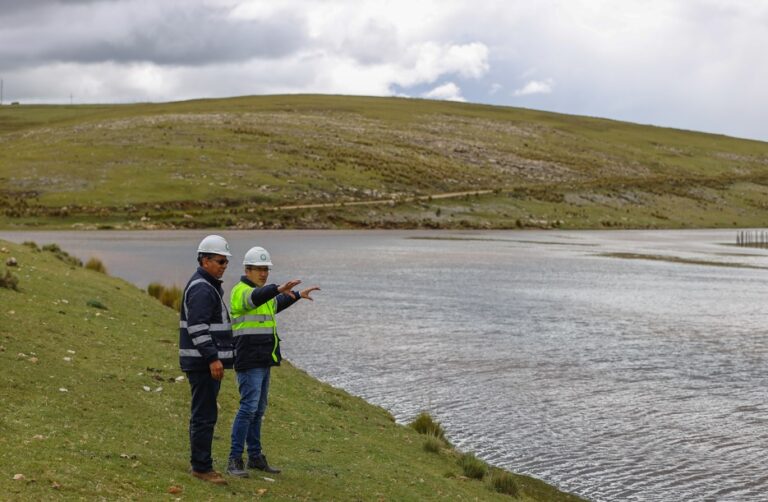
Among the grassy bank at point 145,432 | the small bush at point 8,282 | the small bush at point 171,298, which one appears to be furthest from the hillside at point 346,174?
the grassy bank at point 145,432

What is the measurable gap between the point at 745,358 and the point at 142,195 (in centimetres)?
7208

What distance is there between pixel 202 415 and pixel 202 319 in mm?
1118

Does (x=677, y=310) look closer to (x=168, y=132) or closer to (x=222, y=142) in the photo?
(x=222, y=142)

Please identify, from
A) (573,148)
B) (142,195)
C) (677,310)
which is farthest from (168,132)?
(677,310)

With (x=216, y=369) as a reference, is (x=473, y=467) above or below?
below

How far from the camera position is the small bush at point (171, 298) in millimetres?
30062

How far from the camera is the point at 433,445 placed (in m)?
14.9

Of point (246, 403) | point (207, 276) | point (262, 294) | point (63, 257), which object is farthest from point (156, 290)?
point (207, 276)

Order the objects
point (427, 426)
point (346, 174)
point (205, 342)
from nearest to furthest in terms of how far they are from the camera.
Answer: point (205, 342)
point (427, 426)
point (346, 174)

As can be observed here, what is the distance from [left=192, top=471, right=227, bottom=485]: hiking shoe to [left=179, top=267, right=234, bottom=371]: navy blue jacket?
47.7 inches

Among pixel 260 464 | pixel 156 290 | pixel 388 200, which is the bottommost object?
pixel 260 464

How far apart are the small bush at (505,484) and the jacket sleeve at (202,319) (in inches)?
205

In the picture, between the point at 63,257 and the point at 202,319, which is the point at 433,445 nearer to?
the point at 202,319

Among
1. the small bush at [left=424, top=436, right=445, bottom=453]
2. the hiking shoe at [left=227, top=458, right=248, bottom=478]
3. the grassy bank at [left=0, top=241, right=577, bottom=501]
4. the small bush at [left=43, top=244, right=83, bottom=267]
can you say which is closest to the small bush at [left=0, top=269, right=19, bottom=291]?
the grassy bank at [left=0, top=241, right=577, bottom=501]
